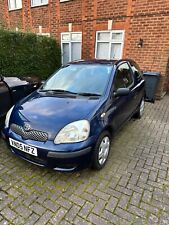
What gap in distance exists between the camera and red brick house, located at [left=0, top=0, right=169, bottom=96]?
6031 millimetres

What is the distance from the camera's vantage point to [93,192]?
2.36 m

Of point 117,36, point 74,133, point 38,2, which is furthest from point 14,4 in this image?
point 74,133

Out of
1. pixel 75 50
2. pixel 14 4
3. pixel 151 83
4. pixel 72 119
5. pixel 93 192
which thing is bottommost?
pixel 93 192

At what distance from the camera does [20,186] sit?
7.98 ft

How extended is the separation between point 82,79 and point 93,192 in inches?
73.9

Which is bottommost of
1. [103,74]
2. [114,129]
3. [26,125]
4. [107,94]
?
[114,129]

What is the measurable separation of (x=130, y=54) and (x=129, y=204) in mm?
5783

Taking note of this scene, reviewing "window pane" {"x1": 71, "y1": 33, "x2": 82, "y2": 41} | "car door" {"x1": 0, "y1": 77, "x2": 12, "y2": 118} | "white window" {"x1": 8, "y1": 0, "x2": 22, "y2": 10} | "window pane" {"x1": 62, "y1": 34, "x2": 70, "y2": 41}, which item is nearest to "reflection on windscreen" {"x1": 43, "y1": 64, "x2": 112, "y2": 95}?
"car door" {"x1": 0, "y1": 77, "x2": 12, "y2": 118}

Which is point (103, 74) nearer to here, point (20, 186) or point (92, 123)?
point (92, 123)

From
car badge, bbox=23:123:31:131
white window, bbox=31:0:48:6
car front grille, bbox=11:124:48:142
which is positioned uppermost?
white window, bbox=31:0:48:6

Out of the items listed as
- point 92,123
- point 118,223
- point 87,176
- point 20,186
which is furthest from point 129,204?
point 20,186

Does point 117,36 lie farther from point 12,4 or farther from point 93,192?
point 12,4

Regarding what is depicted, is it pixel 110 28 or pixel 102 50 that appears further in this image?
pixel 102 50

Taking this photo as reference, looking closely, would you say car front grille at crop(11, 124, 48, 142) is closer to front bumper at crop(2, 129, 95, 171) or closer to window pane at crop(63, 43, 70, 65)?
front bumper at crop(2, 129, 95, 171)
